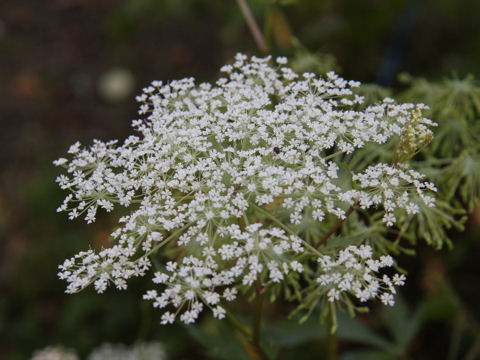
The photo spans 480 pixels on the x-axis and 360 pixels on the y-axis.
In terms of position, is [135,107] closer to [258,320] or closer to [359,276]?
[258,320]

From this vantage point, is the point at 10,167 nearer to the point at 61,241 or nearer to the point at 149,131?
the point at 61,241

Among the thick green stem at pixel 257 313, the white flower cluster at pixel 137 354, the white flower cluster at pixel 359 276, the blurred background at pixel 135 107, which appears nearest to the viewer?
the white flower cluster at pixel 359 276

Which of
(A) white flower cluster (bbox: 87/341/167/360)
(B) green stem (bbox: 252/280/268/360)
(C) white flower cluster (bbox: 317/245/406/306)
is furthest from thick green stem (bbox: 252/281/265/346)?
(A) white flower cluster (bbox: 87/341/167/360)

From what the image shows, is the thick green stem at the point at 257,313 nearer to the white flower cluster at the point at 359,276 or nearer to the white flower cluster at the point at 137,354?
the white flower cluster at the point at 359,276

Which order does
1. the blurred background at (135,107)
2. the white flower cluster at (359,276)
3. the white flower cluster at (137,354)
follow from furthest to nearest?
the white flower cluster at (137,354), the blurred background at (135,107), the white flower cluster at (359,276)

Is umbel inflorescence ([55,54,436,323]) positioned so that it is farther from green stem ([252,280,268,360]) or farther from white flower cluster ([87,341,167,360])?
white flower cluster ([87,341,167,360])

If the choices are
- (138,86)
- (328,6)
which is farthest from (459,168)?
(138,86)

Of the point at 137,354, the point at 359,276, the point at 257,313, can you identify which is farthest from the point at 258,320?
the point at 137,354

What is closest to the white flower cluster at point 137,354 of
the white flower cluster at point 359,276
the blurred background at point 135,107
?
the blurred background at point 135,107
